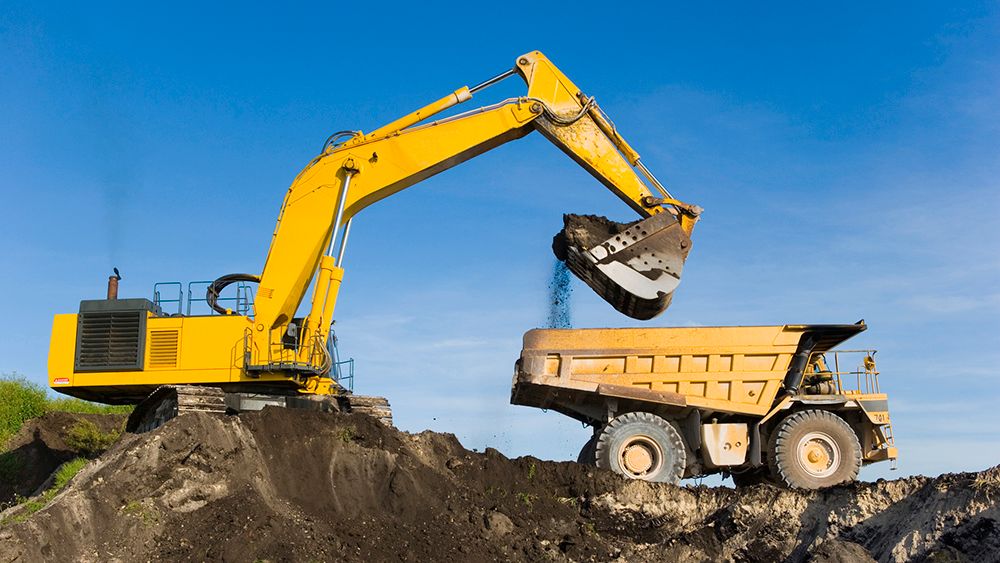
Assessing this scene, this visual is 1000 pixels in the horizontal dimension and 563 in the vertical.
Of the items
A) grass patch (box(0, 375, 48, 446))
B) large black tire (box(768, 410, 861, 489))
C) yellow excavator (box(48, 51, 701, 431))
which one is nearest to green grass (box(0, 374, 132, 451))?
grass patch (box(0, 375, 48, 446))

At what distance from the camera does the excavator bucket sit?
16000 millimetres

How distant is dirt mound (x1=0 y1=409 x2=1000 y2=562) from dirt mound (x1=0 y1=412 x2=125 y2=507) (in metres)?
12.8

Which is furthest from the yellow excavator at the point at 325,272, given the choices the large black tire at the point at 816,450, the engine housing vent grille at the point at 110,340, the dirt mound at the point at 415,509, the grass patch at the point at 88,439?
the grass patch at the point at 88,439

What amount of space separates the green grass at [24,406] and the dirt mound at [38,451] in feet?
1.65

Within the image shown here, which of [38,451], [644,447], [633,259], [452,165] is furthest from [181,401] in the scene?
[38,451]

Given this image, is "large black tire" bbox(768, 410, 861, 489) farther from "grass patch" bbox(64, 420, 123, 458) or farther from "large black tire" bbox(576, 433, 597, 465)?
"grass patch" bbox(64, 420, 123, 458)

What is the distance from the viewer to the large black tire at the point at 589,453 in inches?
639

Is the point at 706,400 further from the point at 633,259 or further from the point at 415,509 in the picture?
the point at 415,509

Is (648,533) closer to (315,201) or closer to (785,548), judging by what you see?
(785,548)

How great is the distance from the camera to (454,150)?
16641mm

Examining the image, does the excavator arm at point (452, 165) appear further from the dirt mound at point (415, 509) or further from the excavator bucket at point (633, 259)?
the dirt mound at point (415, 509)

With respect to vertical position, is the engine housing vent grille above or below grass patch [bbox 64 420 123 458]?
above

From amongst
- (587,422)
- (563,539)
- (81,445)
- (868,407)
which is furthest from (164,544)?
(81,445)

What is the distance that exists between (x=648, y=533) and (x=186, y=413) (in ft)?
21.5
